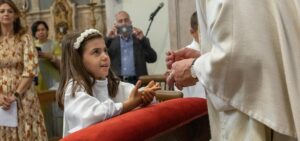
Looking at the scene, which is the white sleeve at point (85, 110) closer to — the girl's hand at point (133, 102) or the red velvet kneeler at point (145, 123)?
the girl's hand at point (133, 102)

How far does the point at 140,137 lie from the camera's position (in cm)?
136

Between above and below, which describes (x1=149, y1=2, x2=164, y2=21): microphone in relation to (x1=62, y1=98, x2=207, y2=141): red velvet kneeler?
above

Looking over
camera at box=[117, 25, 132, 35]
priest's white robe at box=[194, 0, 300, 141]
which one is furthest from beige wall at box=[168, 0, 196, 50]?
priest's white robe at box=[194, 0, 300, 141]

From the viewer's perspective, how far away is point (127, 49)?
14.9 ft

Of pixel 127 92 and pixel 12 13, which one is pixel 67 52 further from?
pixel 12 13

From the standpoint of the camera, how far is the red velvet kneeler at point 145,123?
1238 mm

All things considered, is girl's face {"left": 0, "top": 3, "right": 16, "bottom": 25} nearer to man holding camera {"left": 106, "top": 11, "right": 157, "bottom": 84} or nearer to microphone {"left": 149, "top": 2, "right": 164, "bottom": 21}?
man holding camera {"left": 106, "top": 11, "right": 157, "bottom": 84}

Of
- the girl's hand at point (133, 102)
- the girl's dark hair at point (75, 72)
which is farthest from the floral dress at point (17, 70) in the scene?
the girl's hand at point (133, 102)

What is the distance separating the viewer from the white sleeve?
5.62 feet

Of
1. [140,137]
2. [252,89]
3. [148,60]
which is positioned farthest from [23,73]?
[252,89]

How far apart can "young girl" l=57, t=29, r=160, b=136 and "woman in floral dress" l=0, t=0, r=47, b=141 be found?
163 cm

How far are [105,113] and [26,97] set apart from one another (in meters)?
2.16

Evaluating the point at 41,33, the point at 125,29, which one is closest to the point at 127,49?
the point at 125,29

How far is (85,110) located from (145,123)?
0.42 metres
